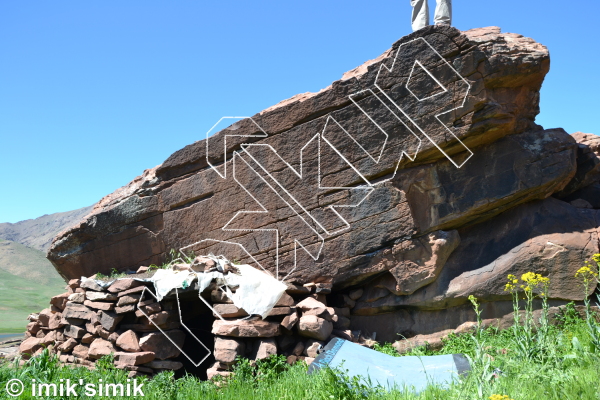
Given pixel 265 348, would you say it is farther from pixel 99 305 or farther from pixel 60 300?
pixel 60 300

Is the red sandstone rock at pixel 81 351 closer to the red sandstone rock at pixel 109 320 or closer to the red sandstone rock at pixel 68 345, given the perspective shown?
the red sandstone rock at pixel 68 345

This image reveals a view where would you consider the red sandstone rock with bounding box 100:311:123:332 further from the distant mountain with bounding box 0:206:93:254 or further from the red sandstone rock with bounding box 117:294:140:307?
the distant mountain with bounding box 0:206:93:254

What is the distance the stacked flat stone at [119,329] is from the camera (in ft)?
22.0

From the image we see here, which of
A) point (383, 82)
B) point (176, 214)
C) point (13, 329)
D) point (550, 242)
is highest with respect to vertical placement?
point (383, 82)

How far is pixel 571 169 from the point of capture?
6953 millimetres

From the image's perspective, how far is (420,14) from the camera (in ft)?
26.0

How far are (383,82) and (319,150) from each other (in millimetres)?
1387

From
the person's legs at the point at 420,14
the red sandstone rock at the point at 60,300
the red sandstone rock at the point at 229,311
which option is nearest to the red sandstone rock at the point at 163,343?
the red sandstone rock at the point at 229,311

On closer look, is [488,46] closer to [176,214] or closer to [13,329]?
Result: [176,214]

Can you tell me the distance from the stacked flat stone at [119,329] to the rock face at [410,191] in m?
0.09

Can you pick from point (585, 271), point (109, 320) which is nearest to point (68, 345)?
point (109, 320)

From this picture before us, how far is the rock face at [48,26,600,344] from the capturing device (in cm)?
682

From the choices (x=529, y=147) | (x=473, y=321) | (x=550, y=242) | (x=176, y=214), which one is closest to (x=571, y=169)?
(x=529, y=147)

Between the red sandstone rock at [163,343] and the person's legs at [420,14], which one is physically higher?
the person's legs at [420,14]
